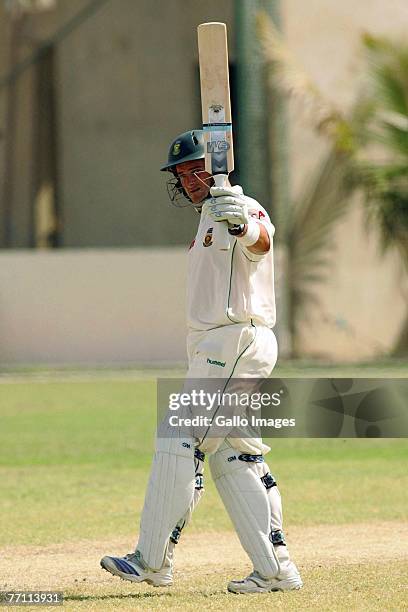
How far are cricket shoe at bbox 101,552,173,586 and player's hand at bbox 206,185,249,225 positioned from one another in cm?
164


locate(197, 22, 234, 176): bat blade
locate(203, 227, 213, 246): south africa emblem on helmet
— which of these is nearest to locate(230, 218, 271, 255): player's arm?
locate(203, 227, 213, 246): south africa emblem on helmet

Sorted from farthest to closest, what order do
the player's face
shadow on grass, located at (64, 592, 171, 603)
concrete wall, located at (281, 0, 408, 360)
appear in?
concrete wall, located at (281, 0, 408, 360)
the player's face
shadow on grass, located at (64, 592, 171, 603)

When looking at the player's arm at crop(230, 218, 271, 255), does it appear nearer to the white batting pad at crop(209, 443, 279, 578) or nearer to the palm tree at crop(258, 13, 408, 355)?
the white batting pad at crop(209, 443, 279, 578)

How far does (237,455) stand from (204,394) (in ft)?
1.09

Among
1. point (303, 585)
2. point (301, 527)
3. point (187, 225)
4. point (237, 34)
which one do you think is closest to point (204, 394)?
point (303, 585)

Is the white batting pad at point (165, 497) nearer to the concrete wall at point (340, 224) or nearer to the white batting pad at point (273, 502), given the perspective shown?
the white batting pad at point (273, 502)

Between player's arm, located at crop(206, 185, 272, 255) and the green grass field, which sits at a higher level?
player's arm, located at crop(206, 185, 272, 255)

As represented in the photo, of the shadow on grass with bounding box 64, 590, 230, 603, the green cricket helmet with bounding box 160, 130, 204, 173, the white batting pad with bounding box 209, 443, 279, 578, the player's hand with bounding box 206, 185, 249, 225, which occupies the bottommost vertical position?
the shadow on grass with bounding box 64, 590, 230, 603

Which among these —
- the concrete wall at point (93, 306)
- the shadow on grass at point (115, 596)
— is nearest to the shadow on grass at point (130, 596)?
the shadow on grass at point (115, 596)

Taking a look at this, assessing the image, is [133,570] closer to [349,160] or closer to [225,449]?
[225,449]

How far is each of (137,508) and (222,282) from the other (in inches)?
142

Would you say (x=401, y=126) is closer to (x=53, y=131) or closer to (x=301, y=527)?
(x=53, y=131)

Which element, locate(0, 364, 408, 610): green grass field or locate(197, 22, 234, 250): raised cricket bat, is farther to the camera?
locate(0, 364, 408, 610): green grass field

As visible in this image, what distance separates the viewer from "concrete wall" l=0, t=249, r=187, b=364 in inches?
869
